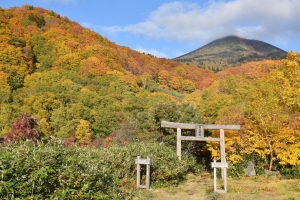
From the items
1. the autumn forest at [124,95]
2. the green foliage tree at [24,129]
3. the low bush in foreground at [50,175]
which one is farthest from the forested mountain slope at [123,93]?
the low bush in foreground at [50,175]

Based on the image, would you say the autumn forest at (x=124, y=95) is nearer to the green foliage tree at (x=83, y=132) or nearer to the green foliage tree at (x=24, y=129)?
the green foliage tree at (x=83, y=132)

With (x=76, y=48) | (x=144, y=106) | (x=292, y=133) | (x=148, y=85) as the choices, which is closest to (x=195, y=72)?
(x=148, y=85)

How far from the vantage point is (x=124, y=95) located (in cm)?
5644

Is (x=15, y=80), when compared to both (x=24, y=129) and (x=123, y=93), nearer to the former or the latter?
(x=123, y=93)

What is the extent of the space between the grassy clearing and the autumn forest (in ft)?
8.23

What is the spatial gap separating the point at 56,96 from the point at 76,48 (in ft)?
104

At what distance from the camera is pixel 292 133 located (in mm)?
17297

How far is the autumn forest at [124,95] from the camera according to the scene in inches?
711

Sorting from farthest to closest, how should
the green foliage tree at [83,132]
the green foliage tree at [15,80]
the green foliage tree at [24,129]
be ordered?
the green foliage tree at [15,80], the green foliage tree at [83,132], the green foliage tree at [24,129]

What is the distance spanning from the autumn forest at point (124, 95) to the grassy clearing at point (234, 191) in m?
2.51

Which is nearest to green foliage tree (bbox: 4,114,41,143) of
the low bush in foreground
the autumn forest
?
the autumn forest

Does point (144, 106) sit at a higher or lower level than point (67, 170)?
higher

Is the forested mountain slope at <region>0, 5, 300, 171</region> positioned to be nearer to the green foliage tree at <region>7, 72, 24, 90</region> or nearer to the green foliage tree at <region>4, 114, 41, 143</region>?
the green foliage tree at <region>7, 72, 24, 90</region>

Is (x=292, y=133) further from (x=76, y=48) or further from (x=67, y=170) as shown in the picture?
(x=76, y=48)
